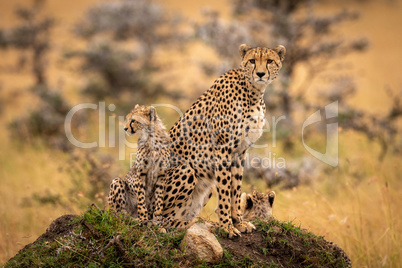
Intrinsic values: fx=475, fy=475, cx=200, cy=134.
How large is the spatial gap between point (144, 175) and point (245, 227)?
1121 mm

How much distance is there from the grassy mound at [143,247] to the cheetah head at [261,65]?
4.71 feet

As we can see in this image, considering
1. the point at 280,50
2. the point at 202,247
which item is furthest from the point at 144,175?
the point at 280,50

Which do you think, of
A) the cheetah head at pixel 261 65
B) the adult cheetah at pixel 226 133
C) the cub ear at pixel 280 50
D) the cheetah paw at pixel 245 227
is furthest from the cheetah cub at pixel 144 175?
the cub ear at pixel 280 50

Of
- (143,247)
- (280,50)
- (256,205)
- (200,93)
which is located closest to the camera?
(143,247)

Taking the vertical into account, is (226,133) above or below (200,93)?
below

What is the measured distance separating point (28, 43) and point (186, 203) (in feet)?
38.3

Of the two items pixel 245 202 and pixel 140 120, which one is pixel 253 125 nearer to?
pixel 245 202

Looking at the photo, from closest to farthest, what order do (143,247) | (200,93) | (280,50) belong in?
(143,247) < (280,50) < (200,93)

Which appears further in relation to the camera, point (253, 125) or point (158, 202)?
point (253, 125)

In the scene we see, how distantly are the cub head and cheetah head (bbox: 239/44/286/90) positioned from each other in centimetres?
107

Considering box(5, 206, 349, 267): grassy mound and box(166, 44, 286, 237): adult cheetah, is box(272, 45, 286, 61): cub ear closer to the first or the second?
box(166, 44, 286, 237): adult cheetah

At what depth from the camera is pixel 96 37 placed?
1572cm

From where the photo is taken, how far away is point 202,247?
4.02 m

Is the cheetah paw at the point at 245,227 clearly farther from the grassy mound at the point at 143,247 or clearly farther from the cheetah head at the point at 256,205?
the cheetah head at the point at 256,205
